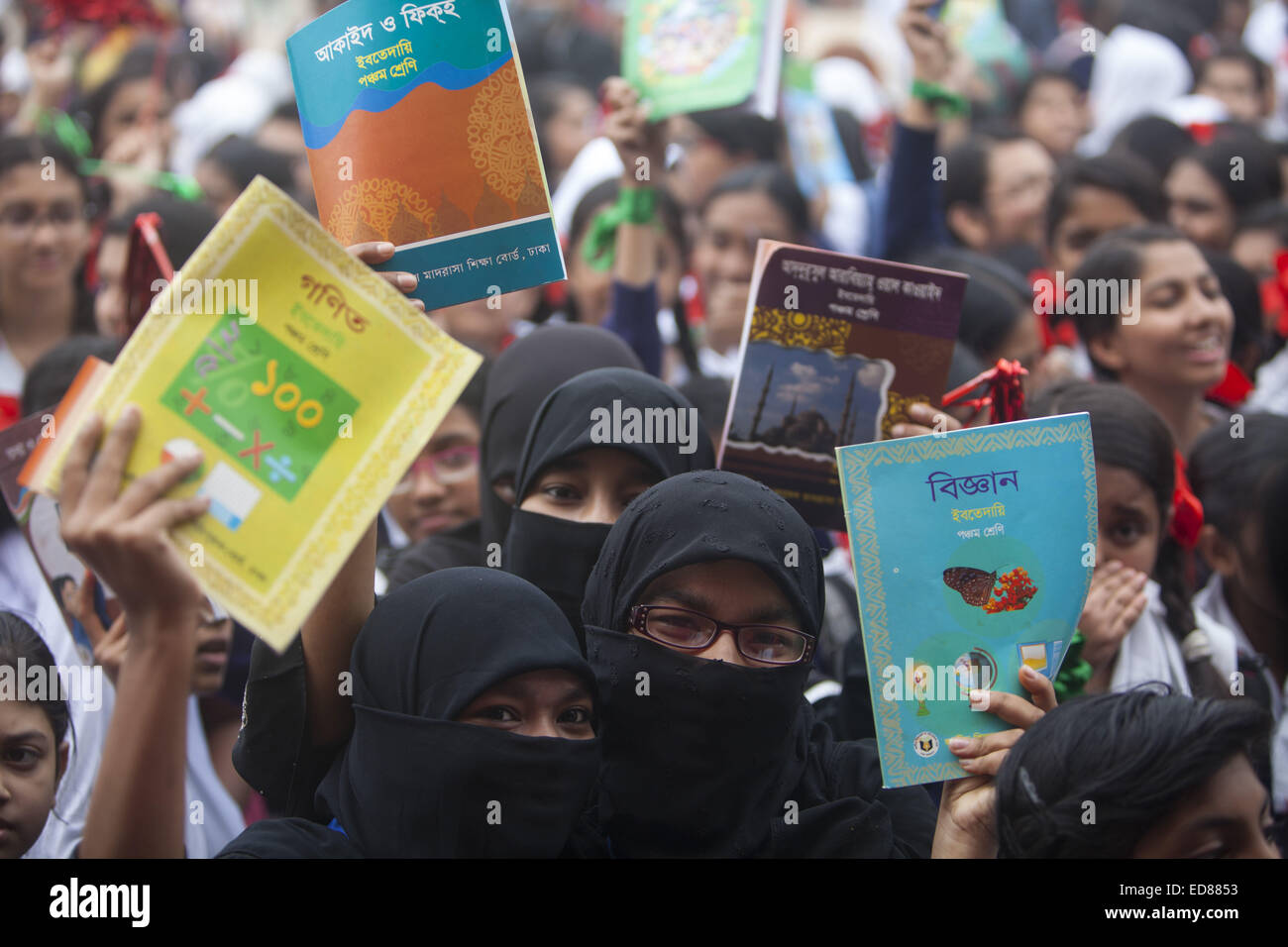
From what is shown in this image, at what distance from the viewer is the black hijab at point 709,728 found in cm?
215

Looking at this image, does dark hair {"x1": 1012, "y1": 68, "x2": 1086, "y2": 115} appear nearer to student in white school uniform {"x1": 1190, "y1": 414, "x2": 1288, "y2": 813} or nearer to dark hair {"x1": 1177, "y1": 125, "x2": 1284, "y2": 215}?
dark hair {"x1": 1177, "y1": 125, "x2": 1284, "y2": 215}

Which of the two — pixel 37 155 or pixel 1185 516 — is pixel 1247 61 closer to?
pixel 1185 516

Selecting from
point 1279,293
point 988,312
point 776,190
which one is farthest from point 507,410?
point 1279,293

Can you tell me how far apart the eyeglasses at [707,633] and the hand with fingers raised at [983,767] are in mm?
293

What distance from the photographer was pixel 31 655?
2.57 m

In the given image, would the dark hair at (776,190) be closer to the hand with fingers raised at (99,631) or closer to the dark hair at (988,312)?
the dark hair at (988,312)

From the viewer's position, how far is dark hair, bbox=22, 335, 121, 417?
3.56 metres

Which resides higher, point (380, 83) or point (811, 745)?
point (380, 83)

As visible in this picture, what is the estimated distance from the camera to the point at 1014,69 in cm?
863

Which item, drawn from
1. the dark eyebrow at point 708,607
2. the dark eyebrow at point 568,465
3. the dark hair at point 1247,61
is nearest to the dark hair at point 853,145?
the dark hair at point 1247,61

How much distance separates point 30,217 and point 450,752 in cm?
330

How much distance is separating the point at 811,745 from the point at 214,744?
153cm
